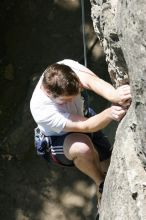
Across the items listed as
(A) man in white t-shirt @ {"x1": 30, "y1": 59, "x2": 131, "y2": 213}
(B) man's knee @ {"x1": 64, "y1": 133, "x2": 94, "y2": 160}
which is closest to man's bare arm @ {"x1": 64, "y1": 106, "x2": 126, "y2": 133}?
(A) man in white t-shirt @ {"x1": 30, "y1": 59, "x2": 131, "y2": 213}

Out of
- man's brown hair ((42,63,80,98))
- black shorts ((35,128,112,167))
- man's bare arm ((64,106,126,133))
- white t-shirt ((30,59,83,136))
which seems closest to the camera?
man's bare arm ((64,106,126,133))

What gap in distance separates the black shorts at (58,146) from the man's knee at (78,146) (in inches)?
2.0

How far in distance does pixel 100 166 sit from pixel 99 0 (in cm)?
104

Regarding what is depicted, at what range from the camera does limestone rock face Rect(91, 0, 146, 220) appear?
2.55 m

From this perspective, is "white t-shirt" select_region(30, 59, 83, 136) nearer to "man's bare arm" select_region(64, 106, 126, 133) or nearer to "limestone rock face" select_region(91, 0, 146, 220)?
"man's bare arm" select_region(64, 106, 126, 133)

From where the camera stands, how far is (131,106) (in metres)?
2.99

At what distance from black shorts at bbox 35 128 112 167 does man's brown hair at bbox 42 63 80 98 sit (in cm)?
37

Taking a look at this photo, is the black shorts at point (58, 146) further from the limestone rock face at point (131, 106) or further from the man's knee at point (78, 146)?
the limestone rock face at point (131, 106)

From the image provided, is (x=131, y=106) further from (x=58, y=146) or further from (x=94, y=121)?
(x=58, y=146)

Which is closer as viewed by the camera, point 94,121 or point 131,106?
point 131,106

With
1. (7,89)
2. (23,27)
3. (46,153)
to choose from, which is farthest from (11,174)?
(46,153)

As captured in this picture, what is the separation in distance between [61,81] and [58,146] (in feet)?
1.76

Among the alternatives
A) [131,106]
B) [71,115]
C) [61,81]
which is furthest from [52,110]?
[131,106]

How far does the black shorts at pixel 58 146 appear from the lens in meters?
3.64
